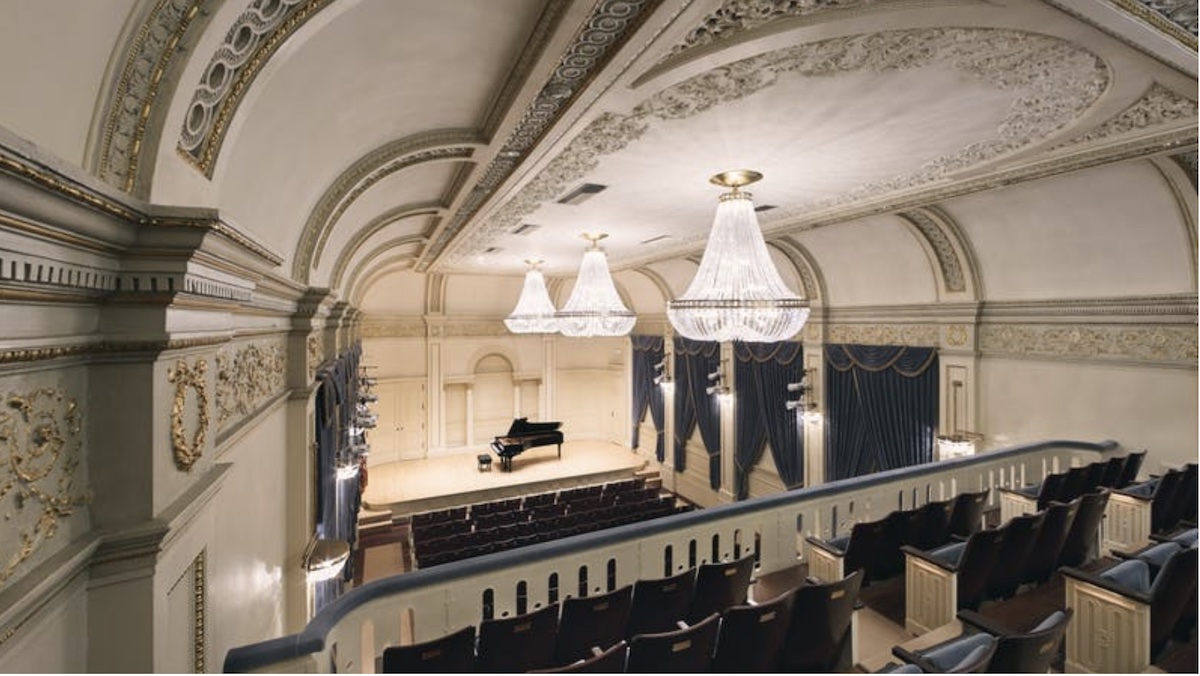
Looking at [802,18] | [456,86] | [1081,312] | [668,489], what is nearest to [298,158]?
[456,86]

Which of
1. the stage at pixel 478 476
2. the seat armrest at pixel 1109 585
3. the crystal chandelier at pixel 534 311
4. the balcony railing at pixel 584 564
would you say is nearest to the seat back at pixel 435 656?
the balcony railing at pixel 584 564

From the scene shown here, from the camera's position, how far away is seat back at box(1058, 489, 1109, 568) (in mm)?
3561

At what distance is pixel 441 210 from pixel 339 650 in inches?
173

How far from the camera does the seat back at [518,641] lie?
7.52 ft

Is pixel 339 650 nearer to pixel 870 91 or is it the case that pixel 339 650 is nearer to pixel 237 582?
pixel 237 582

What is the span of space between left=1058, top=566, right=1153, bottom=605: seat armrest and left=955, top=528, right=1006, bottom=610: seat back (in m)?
0.32

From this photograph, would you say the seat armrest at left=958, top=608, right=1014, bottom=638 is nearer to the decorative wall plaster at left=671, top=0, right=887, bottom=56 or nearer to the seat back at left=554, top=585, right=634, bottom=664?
the seat back at left=554, top=585, right=634, bottom=664

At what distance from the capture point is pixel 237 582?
8.38 feet

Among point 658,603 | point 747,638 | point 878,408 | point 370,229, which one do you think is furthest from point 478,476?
point 747,638

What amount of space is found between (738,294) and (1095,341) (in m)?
4.73

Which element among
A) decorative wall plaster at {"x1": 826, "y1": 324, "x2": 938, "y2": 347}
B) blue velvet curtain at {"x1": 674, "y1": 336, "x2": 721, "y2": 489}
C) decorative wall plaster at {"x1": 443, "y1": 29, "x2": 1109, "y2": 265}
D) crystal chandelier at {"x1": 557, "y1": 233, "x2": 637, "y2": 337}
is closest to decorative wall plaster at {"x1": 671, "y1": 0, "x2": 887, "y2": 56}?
decorative wall plaster at {"x1": 443, "y1": 29, "x2": 1109, "y2": 265}

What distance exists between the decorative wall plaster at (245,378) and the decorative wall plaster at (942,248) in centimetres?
689

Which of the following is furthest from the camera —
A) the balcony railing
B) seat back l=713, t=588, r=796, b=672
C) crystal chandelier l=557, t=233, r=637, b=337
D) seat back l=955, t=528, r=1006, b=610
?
crystal chandelier l=557, t=233, r=637, b=337

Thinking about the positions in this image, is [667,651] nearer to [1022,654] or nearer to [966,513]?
[1022,654]
